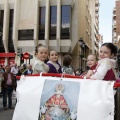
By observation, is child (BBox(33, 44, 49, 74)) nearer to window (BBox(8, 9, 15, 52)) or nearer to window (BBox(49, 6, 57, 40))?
window (BBox(49, 6, 57, 40))

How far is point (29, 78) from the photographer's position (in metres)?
3.27

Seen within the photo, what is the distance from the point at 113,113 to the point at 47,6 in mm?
40096

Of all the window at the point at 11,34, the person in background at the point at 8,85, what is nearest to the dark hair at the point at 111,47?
the person in background at the point at 8,85

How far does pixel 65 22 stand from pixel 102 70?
127 feet

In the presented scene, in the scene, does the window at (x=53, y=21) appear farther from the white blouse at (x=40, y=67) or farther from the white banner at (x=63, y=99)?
the white banner at (x=63, y=99)

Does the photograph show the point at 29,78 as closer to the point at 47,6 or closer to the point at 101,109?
the point at 101,109

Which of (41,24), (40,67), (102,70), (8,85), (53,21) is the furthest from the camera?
(41,24)

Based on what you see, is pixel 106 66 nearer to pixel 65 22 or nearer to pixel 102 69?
pixel 102 69

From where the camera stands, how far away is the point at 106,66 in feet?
10.3

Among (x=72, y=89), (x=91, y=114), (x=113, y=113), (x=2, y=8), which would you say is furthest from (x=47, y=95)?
(x=2, y=8)

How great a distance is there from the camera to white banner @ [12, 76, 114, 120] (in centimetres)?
282

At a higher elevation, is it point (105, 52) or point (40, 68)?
point (105, 52)

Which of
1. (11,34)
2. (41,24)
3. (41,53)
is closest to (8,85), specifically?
(41,53)

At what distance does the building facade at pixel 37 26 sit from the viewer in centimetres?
4112
